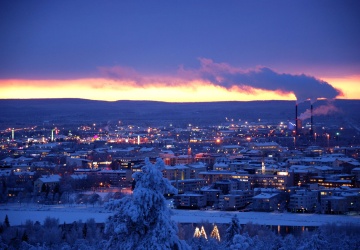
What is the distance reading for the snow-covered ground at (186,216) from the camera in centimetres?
1275

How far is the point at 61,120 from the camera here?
6034cm

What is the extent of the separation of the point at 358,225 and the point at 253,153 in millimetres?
17741

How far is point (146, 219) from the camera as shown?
3.42m

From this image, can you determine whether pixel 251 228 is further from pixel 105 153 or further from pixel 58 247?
pixel 105 153

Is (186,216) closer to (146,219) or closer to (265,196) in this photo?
(265,196)

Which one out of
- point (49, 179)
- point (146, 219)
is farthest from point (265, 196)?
point (146, 219)

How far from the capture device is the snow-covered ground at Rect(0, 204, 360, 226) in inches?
502

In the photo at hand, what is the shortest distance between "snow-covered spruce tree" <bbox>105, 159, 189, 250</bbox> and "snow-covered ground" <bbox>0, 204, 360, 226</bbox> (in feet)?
29.0

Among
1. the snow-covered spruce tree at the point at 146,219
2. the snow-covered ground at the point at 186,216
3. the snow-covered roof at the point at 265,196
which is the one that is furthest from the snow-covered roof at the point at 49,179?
the snow-covered spruce tree at the point at 146,219

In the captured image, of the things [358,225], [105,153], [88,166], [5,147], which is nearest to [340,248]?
[358,225]

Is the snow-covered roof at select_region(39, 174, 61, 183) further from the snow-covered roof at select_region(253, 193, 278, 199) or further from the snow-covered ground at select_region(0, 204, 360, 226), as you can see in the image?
the snow-covered roof at select_region(253, 193, 278, 199)

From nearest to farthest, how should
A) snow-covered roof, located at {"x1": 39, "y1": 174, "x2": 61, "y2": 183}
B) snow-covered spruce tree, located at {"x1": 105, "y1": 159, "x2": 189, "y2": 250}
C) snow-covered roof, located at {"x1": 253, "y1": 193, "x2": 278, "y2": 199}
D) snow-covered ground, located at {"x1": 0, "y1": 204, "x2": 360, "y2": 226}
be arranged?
snow-covered spruce tree, located at {"x1": 105, "y1": 159, "x2": 189, "y2": 250} < snow-covered ground, located at {"x1": 0, "y1": 204, "x2": 360, "y2": 226} < snow-covered roof, located at {"x1": 253, "y1": 193, "x2": 278, "y2": 199} < snow-covered roof, located at {"x1": 39, "y1": 174, "x2": 61, "y2": 183}

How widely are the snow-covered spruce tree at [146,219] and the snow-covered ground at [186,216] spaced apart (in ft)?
29.0

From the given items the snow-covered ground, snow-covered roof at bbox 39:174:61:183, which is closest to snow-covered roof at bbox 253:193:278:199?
the snow-covered ground
